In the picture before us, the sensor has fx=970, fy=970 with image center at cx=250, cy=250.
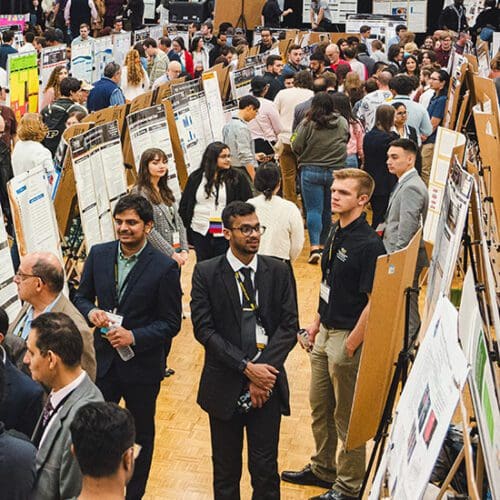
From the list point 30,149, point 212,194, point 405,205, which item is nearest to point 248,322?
point 405,205

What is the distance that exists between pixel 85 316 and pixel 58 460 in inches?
53.5

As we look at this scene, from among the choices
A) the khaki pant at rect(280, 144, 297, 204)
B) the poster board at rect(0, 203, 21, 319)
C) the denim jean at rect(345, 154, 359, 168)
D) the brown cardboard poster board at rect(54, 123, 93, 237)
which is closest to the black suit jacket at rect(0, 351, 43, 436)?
the poster board at rect(0, 203, 21, 319)

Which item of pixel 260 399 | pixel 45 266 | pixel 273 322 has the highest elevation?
pixel 45 266

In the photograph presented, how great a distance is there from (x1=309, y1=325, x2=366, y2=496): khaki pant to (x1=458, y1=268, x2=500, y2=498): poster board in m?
2.10

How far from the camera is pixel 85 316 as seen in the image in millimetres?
4598

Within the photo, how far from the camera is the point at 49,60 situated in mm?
12430

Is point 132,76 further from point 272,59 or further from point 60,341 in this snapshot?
point 60,341

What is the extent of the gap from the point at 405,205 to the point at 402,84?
3304mm

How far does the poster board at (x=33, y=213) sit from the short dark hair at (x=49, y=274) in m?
1.26

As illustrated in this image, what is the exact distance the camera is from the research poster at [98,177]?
6.28 m

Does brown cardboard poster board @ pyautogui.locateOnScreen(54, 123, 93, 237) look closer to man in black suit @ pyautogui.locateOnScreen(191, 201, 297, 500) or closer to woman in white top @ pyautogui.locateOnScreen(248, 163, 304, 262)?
woman in white top @ pyautogui.locateOnScreen(248, 163, 304, 262)

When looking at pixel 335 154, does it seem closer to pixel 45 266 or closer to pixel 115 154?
pixel 115 154

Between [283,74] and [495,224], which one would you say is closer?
[495,224]

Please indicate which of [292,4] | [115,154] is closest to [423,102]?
[115,154]
